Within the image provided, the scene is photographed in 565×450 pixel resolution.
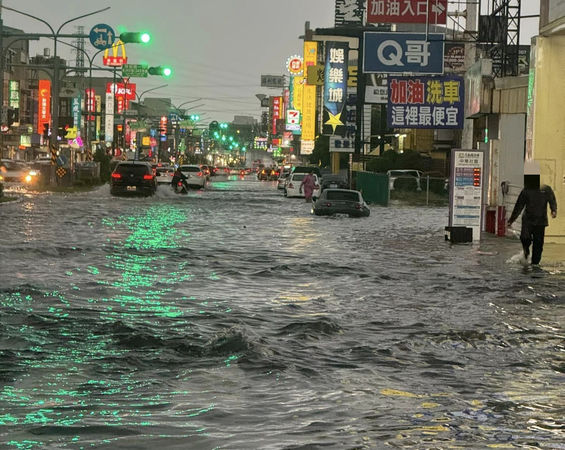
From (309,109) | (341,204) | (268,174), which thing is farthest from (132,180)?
(309,109)

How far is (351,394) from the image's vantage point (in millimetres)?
8781

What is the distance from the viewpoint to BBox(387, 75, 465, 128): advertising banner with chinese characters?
4056cm

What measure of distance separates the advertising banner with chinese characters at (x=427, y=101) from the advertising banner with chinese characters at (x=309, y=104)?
8065cm

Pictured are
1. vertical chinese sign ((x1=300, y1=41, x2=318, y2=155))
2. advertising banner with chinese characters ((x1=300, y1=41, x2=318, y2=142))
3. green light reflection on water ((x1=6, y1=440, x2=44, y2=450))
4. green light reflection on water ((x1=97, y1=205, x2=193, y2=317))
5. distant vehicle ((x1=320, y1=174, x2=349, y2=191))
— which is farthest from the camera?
vertical chinese sign ((x1=300, y1=41, x2=318, y2=155))

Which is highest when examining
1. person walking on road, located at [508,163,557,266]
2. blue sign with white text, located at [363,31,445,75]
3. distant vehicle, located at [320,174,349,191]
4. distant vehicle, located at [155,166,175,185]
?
blue sign with white text, located at [363,31,445,75]

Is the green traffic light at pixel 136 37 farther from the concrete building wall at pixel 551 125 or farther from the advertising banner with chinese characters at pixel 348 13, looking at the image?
the advertising banner with chinese characters at pixel 348 13

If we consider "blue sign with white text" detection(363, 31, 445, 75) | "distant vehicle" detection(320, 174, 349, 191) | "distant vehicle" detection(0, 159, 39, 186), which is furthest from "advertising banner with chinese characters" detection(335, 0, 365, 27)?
"blue sign with white text" detection(363, 31, 445, 75)

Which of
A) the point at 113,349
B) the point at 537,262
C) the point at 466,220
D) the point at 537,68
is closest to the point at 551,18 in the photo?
the point at 537,68

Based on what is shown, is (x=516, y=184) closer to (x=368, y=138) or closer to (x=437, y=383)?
(x=437, y=383)

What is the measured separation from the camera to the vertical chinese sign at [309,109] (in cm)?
12200

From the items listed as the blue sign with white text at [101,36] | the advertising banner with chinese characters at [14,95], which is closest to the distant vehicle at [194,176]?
the blue sign with white text at [101,36]

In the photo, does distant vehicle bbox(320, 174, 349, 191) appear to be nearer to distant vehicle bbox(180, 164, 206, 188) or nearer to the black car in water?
the black car in water

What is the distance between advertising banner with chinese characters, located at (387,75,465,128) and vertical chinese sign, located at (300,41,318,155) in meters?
80.8

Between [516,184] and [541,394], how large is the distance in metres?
23.2
